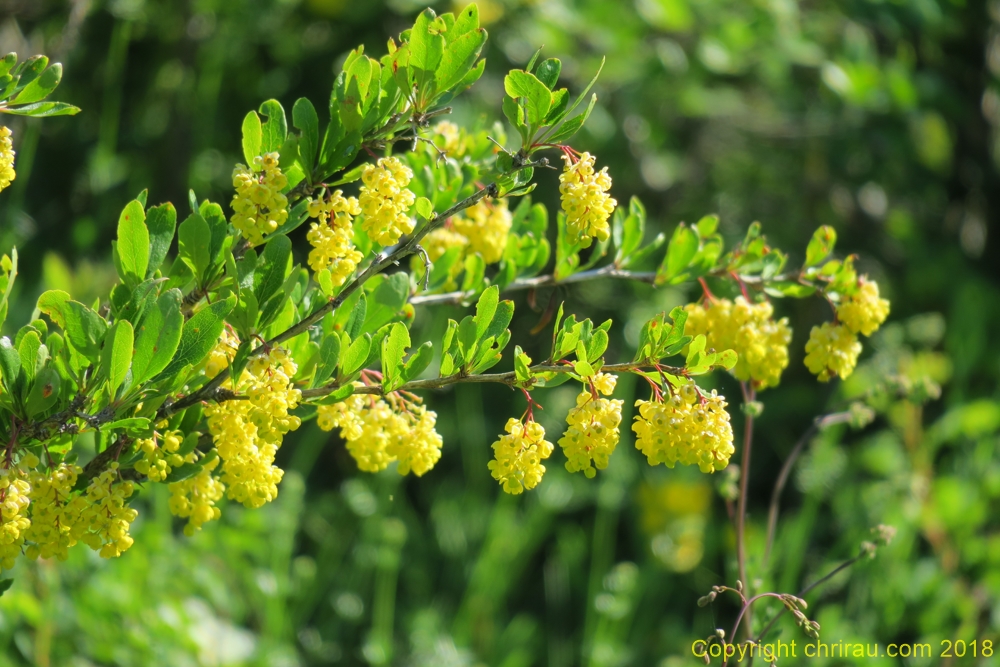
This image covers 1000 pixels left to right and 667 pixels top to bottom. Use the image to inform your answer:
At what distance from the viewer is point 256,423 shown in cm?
70

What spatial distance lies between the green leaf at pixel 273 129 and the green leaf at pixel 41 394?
26 centimetres

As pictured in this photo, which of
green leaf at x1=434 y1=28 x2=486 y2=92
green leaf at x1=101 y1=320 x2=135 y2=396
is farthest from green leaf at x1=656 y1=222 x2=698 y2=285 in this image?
green leaf at x1=101 y1=320 x2=135 y2=396

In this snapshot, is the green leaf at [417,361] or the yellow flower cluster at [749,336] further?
the yellow flower cluster at [749,336]

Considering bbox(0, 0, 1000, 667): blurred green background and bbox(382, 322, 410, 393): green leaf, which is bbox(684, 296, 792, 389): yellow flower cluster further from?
bbox(0, 0, 1000, 667): blurred green background

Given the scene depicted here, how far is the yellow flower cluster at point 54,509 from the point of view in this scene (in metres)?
0.69

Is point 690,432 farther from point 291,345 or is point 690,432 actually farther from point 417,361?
point 291,345

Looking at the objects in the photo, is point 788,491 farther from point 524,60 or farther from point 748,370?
point 748,370

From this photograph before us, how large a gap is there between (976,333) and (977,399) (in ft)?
0.51

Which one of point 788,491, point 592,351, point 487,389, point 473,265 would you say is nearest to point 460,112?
point 487,389

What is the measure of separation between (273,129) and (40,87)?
0.19 meters

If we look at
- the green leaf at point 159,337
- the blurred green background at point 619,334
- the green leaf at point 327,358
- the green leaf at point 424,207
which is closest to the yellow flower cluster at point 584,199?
the green leaf at point 424,207

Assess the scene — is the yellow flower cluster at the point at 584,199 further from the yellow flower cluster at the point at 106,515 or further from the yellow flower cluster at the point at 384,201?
the yellow flower cluster at the point at 106,515

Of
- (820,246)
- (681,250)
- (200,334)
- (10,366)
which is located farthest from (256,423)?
(820,246)

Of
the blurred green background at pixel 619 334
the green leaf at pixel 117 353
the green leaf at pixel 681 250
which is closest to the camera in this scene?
the green leaf at pixel 117 353
